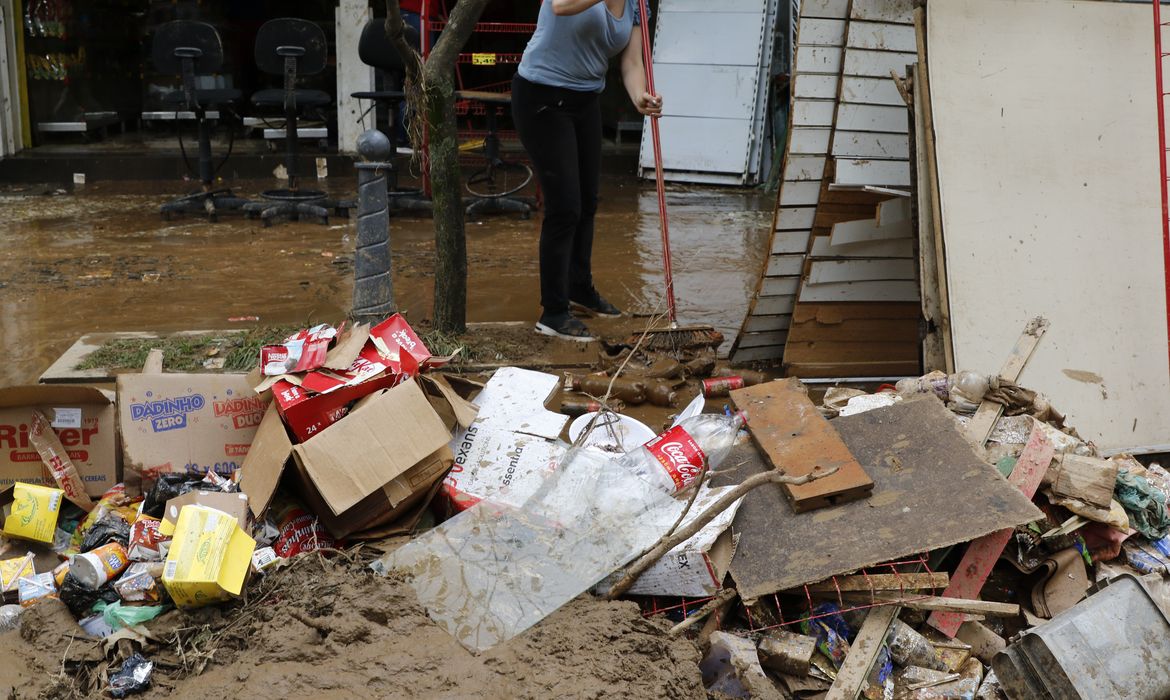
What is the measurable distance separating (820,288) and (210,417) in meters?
2.76

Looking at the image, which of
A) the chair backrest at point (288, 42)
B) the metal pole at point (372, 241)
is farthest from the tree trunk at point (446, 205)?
the chair backrest at point (288, 42)

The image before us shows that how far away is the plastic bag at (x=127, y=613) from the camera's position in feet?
9.21

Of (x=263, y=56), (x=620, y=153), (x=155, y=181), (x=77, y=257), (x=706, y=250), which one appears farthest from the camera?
(x=620, y=153)

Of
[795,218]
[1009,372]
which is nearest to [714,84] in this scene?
[795,218]

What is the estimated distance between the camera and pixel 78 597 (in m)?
2.91

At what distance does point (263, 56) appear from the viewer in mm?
8367

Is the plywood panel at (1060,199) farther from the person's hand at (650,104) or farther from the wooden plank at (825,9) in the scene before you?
the person's hand at (650,104)

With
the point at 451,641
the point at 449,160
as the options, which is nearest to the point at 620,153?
the point at 449,160

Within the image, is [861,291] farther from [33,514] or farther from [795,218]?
[33,514]

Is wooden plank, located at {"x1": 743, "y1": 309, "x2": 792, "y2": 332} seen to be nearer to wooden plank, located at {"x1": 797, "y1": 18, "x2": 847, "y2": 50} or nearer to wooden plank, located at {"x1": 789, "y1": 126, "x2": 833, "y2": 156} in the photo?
wooden plank, located at {"x1": 789, "y1": 126, "x2": 833, "y2": 156}

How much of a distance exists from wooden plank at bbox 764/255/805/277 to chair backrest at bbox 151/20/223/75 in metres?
5.60

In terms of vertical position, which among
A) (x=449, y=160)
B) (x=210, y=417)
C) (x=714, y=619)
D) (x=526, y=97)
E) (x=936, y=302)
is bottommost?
(x=714, y=619)

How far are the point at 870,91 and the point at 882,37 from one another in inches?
8.8

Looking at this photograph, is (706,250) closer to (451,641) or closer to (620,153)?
(620,153)
